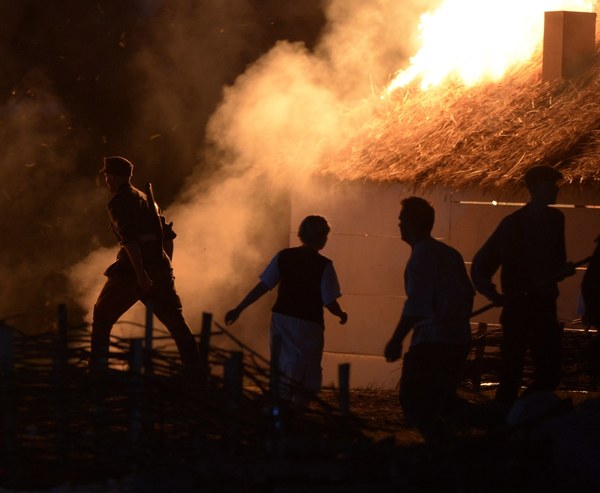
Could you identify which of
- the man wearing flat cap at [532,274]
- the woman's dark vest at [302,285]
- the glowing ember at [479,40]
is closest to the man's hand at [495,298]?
the man wearing flat cap at [532,274]

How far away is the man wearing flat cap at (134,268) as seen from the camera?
35.8ft

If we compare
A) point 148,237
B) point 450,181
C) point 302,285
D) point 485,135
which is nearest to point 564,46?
point 485,135

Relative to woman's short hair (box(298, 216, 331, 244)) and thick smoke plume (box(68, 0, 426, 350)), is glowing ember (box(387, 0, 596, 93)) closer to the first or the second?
thick smoke plume (box(68, 0, 426, 350))

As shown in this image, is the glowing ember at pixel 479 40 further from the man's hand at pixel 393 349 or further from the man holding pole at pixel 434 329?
the man's hand at pixel 393 349

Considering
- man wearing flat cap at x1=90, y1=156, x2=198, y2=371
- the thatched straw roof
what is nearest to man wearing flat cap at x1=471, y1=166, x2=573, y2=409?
man wearing flat cap at x1=90, y1=156, x2=198, y2=371

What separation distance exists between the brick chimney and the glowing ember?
68cm

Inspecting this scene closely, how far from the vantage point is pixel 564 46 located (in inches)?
580

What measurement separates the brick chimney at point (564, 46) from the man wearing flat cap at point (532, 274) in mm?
5497

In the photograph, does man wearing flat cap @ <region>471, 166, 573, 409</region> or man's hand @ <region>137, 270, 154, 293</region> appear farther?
man's hand @ <region>137, 270, 154, 293</region>

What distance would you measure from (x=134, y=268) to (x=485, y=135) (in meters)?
4.18

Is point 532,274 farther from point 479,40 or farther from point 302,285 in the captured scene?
point 479,40

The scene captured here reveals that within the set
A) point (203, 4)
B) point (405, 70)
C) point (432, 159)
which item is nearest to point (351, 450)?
point (432, 159)

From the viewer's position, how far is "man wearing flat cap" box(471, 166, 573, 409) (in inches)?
366

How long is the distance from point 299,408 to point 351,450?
0.69 m
